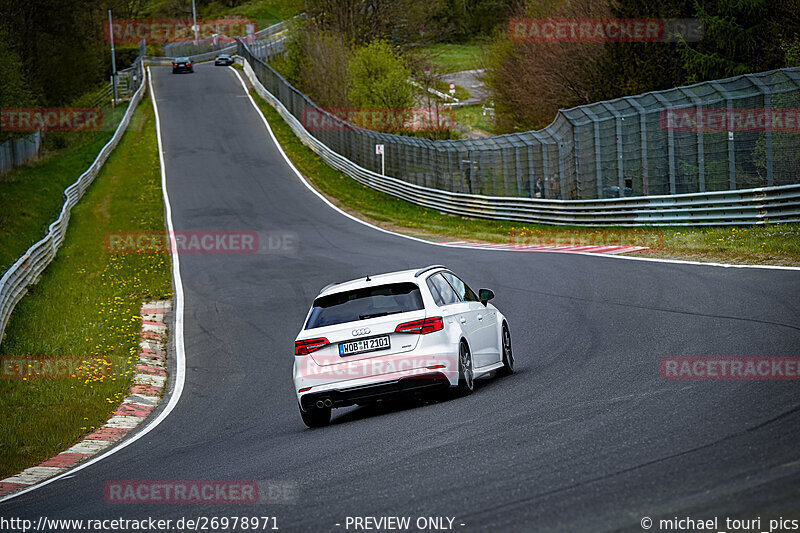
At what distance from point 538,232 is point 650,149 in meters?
5.67

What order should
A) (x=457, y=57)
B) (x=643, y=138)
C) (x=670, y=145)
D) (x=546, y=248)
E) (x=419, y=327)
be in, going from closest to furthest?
(x=419, y=327) < (x=670, y=145) < (x=643, y=138) < (x=546, y=248) < (x=457, y=57)

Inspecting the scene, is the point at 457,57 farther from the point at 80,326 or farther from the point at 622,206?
the point at 80,326

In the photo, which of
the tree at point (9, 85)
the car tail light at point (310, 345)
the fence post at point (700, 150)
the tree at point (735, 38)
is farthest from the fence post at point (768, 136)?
the tree at point (9, 85)

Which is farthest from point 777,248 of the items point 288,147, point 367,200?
point 288,147

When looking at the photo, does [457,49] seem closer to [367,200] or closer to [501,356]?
[367,200]

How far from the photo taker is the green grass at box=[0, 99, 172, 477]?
42.5ft

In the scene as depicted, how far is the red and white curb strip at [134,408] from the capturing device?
1038 cm

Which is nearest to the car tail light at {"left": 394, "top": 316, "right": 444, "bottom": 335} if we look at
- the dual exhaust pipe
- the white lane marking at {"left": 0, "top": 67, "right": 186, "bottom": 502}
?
the dual exhaust pipe

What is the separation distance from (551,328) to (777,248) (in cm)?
626

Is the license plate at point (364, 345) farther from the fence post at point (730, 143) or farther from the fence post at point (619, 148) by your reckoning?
the fence post at point (619, 148)

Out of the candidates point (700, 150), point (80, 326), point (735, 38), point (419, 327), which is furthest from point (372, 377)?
point (735, 38)

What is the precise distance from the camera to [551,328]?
14.6m

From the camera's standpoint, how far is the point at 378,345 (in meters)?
10.1

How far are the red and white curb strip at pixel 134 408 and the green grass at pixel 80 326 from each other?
0.18 metres
